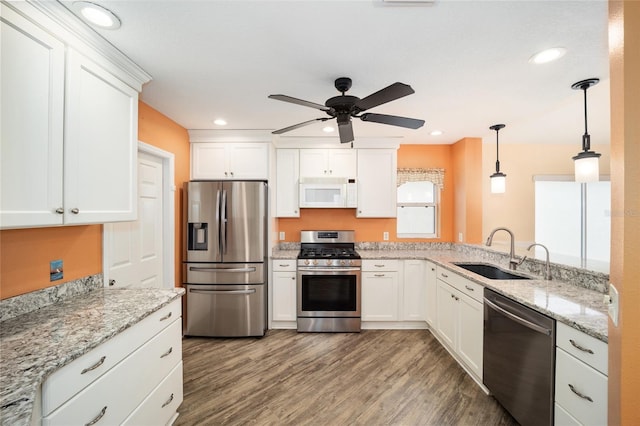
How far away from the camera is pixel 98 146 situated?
1.52 meters

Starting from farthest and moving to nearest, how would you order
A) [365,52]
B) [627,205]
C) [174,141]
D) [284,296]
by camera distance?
[284,296]
[174,141]
[365,52]
[627,205]

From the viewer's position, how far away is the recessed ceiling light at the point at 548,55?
5.31 ft

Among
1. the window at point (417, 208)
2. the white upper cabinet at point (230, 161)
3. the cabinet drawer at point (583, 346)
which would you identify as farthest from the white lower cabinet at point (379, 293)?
the cabinet drawer at point (583, 346)

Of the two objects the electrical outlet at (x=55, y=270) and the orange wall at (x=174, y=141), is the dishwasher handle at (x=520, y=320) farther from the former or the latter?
the orange wall at (x=174, y=141)

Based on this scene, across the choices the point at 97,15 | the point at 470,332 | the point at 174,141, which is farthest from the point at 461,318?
the point at 174,141

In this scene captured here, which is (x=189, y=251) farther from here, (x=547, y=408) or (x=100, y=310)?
(x=547, y=408)

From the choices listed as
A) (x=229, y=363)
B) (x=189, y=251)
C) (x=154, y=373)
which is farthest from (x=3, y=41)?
(x=229, y=363)

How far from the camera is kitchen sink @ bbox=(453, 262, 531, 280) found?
2498 mm

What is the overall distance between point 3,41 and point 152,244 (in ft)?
6.33

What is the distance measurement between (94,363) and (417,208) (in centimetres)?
384

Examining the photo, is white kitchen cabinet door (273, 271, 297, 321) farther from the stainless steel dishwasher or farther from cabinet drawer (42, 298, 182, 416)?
the stainless steel dishwasher

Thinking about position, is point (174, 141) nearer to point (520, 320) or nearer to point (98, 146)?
point (98, 146)

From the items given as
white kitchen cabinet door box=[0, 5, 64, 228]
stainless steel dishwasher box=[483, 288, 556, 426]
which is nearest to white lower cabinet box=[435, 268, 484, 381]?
stainless steel dishwasher box=[483, 288, 556, 426]

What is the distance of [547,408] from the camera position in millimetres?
1493
